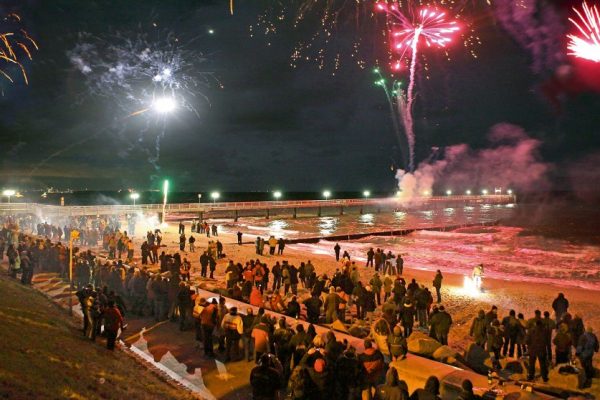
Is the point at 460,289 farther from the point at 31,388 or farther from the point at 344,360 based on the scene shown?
the point at 31,388

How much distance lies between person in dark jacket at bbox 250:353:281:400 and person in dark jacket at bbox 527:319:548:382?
573 cm

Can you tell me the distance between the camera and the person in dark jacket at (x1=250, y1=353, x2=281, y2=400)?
5719mm

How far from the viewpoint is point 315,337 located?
7.73 meters

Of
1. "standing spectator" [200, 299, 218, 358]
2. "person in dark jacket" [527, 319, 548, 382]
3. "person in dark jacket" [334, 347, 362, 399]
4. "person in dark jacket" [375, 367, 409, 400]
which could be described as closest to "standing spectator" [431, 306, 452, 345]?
"person in dark jacket" [527, 319, 548, 382]

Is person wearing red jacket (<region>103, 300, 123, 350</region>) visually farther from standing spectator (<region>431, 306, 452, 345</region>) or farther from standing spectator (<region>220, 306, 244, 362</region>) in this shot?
standing spectator (<region>431, 306, 452, 345</region>)

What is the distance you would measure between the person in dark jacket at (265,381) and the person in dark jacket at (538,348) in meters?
5.73

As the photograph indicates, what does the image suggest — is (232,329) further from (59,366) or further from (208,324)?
(59,366)

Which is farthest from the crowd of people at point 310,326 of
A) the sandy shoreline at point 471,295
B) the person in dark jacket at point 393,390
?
the sandy shoreline at point 471,295

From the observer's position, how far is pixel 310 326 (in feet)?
26.2

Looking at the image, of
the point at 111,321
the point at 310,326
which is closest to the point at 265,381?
the point at 310,326

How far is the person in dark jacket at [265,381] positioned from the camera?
5719mm

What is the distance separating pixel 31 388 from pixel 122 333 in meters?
5.54

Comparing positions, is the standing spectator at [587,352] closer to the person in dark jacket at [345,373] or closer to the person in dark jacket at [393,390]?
the person in dark jacket at [345,373]

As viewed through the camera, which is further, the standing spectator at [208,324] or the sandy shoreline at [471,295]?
the sandy shoreline at [471,295]
